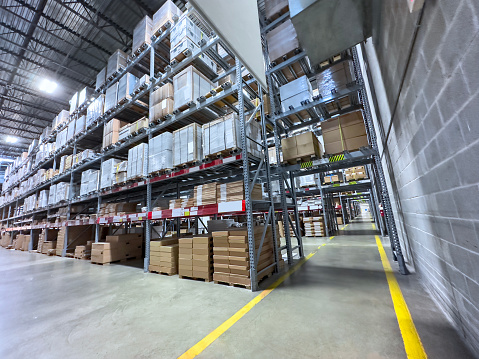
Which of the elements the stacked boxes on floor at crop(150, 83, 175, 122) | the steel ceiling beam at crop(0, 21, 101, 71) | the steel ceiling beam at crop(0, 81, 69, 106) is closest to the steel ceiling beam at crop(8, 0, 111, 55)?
the steel ceiling beam at crop(0, 21, 101, 71)

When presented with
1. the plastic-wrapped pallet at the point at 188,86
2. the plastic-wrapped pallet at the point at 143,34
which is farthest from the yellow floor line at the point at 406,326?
the plastic-wrapped pallet at the point at 143,34

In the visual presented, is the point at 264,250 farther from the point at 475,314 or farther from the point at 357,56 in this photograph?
the point at 357,56

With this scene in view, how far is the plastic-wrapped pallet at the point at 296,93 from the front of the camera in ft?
15.8

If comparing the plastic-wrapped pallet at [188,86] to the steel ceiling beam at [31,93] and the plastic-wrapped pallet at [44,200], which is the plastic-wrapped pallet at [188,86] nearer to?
the plastic-wrapped pallet at [44,200]

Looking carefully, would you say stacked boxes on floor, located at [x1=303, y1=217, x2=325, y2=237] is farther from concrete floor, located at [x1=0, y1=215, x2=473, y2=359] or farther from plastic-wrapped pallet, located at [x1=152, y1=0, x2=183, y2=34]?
plastic-wrapped pallet, located at [x1=152, y1=0, x2=183, y2=34]

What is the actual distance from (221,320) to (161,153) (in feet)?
13.1

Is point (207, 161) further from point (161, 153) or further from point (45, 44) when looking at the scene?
point (45, 44)

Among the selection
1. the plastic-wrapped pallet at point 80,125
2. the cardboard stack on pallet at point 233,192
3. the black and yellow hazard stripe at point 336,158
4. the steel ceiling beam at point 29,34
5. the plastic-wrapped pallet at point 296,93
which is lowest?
the cardboard stack on pallet at point 233,192

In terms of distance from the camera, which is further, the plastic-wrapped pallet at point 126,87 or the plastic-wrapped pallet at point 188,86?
the plastic-wrapped pallet at point 126,87

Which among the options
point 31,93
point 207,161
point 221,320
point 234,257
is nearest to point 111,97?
point 207,161

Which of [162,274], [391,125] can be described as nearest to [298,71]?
[391,125]

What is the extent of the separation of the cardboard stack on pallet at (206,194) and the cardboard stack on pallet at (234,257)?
0.74 meters

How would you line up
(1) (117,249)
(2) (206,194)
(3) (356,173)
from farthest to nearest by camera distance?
1. (3) (356,173)
2. (1) (117,249)
3. (2) (206,194)

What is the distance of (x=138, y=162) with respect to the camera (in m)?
5.73
